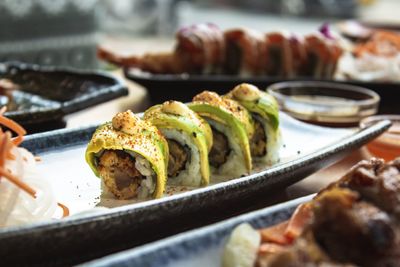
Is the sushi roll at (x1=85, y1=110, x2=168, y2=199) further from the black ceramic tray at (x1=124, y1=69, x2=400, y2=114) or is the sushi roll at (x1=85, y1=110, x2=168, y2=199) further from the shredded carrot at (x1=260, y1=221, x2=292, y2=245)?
the black ceramic tray at (x1=124, y1=69, x2=400, y2=114)

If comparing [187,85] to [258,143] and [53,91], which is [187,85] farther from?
[258,143]

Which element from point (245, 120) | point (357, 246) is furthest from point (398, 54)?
point (357, 246)

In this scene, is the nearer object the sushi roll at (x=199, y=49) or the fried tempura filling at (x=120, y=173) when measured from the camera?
the fried tempura filling at (x=120, y=173)

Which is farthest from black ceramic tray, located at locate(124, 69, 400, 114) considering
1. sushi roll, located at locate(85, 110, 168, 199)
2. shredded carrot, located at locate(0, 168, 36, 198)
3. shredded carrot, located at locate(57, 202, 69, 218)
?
shredded carrot, located at locate(0, 168, 36, 198)

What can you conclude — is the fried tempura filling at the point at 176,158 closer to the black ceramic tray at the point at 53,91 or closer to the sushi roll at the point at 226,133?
the sushi roll at the point at 226,133

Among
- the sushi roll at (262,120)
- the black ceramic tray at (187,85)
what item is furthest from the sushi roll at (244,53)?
the sushi roll at (262,120)

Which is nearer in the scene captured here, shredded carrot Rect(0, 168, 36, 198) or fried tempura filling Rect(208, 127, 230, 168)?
shredded carrot Rect(0, 168, 36, 198)

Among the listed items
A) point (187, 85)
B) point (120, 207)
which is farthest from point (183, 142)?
point (187, 85)
